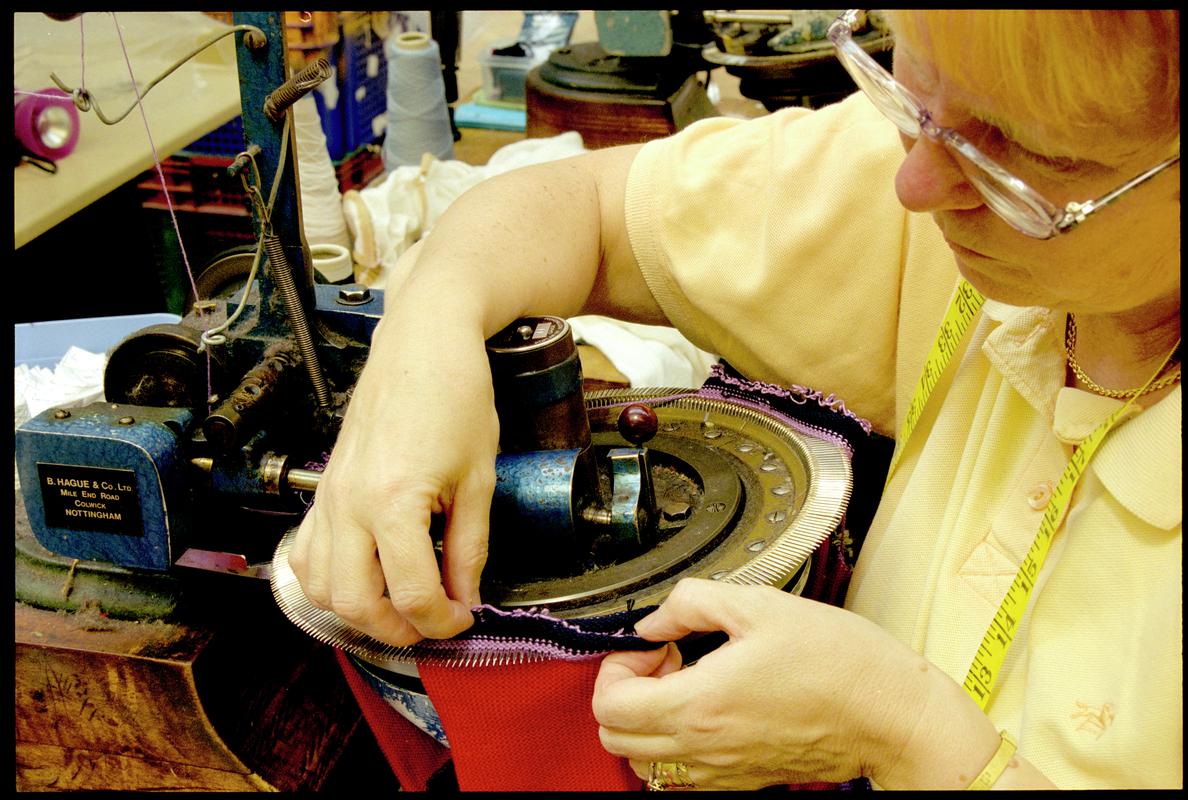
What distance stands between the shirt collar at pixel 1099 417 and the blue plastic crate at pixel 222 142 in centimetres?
234

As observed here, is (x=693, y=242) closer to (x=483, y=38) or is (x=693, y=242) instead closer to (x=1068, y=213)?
(x=1068, y=213)

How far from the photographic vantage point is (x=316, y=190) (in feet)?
7.88

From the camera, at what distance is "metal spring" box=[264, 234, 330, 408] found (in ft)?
3.75

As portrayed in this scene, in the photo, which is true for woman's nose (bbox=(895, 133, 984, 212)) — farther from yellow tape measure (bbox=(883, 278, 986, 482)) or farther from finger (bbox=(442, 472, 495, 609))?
finger (bbox=(442, 472, 495, 609))

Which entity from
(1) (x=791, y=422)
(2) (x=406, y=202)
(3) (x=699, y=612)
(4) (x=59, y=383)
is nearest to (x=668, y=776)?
(3) (x=699, y=612)

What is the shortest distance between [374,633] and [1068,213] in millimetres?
635

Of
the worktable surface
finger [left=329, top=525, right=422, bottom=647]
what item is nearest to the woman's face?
finger [left=329, top=525, right=422, bottom=647]

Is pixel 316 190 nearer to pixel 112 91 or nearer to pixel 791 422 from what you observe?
pixel 112 91

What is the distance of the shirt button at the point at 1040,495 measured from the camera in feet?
3.11

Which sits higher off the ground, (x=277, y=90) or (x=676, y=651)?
(x=277, y=90)

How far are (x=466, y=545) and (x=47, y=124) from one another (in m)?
1.84

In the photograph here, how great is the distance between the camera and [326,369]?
122cm

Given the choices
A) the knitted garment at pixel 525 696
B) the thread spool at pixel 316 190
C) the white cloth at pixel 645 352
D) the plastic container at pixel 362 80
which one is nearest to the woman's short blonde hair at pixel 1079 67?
the knitted garment at pixel 525 696

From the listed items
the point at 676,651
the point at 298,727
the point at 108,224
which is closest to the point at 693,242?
the point at 676,651
